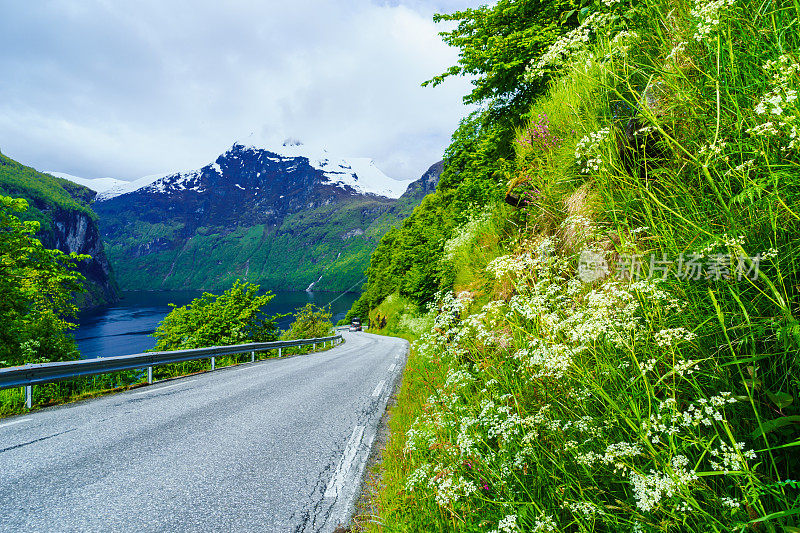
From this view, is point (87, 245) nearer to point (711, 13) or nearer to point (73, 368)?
point (73, 368)

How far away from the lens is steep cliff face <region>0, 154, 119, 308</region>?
506 feet

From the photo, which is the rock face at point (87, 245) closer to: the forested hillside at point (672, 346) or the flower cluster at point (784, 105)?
the forested hillside at point (672, 346)

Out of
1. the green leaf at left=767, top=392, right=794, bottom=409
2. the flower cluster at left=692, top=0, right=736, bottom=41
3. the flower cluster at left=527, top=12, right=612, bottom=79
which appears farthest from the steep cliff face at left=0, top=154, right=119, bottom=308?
the green leaf at left=767, top=392, right=794, bottom=409

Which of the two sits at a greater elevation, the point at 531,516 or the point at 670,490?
the point at 670,490

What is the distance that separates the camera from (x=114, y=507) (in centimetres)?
297

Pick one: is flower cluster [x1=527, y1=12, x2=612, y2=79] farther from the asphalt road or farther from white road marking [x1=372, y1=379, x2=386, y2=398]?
white road marking [x1=372, y1=379, x2=386, y2=398]

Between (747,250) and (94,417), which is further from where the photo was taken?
(94,417)

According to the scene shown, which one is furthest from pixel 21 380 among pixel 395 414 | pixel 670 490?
pixel 670 490

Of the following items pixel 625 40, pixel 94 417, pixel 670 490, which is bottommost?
pixel 94 417

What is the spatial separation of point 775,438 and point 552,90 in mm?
6000

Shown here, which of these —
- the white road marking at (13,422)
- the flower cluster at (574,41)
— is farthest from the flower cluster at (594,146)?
the white road marking at (13,422)

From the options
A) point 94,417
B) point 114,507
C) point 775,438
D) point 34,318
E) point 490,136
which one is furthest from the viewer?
point 34,318

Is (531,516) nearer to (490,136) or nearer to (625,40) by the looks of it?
(625,40)

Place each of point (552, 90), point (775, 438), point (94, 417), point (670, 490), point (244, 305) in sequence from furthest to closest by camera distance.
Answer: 1. point (244, 305)
2. point (552, 90)
3. point (94, 417)
4. point (775, 438)
5. point (670, 490)
